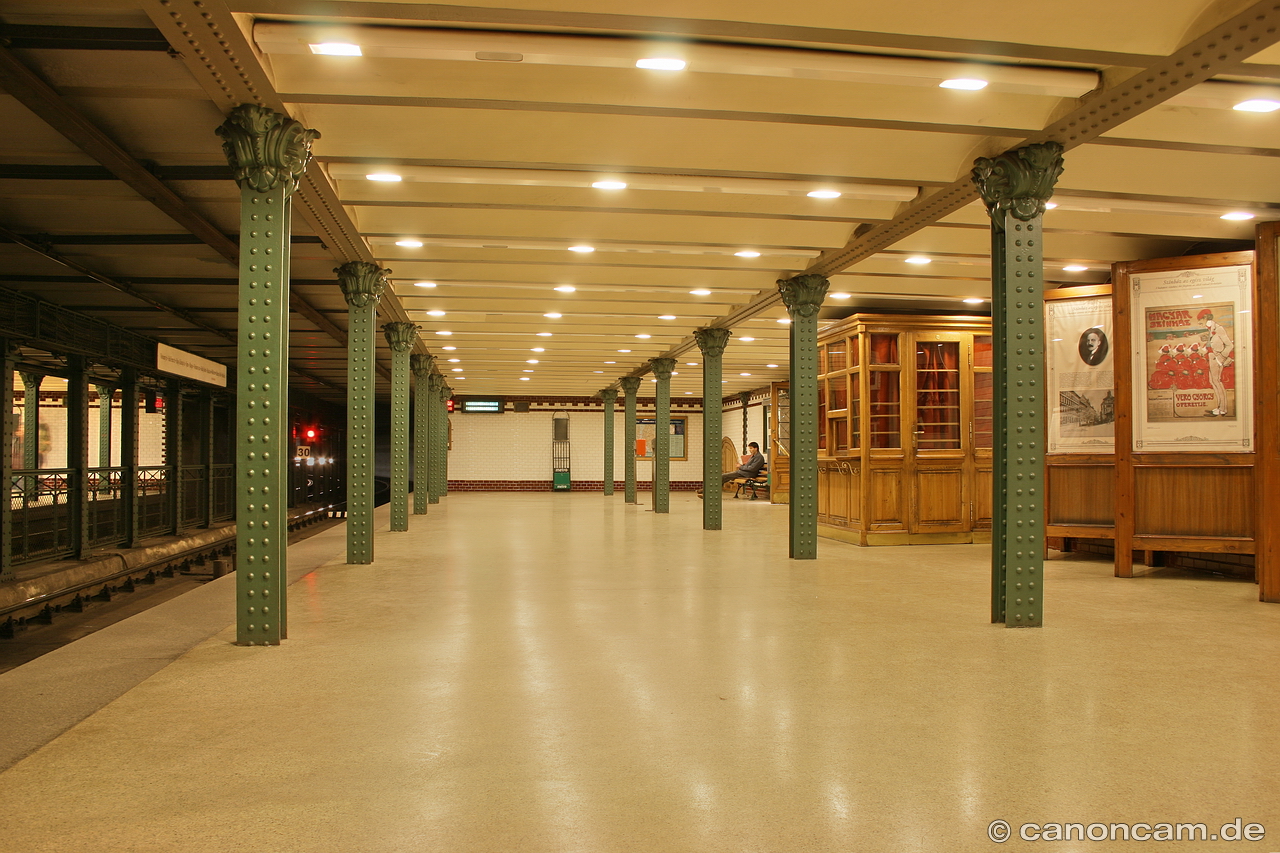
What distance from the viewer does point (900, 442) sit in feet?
36.9

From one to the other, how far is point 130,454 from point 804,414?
449 inches

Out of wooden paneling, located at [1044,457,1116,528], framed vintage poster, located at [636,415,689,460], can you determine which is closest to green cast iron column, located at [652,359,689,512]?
wooden paneling, located at [1044,457,1116,528]

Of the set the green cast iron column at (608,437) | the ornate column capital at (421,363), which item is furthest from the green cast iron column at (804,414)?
the green cast iron column at (608,437)

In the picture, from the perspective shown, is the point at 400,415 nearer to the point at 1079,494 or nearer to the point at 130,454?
the point at 130,454

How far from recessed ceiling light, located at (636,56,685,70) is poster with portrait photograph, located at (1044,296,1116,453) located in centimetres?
658

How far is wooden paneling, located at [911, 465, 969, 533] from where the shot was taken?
1122 centimetres

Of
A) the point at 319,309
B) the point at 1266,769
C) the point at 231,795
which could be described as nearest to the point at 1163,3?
the point at 1266,769

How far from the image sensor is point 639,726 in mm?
3453

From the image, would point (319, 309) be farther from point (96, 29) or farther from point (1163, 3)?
point (1163, 3)

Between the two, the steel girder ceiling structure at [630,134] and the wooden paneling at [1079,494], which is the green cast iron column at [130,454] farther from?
the wooden paneling at [1079,494]

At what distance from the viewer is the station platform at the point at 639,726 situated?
8.42ft

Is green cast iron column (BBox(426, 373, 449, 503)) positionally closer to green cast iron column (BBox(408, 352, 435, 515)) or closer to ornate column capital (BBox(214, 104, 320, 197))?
green cast iron column (BBox(408, 352, 435, 515))

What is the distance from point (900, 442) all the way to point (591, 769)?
9173 millimetres

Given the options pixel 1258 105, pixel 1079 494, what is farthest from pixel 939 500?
pixel 1258 105
